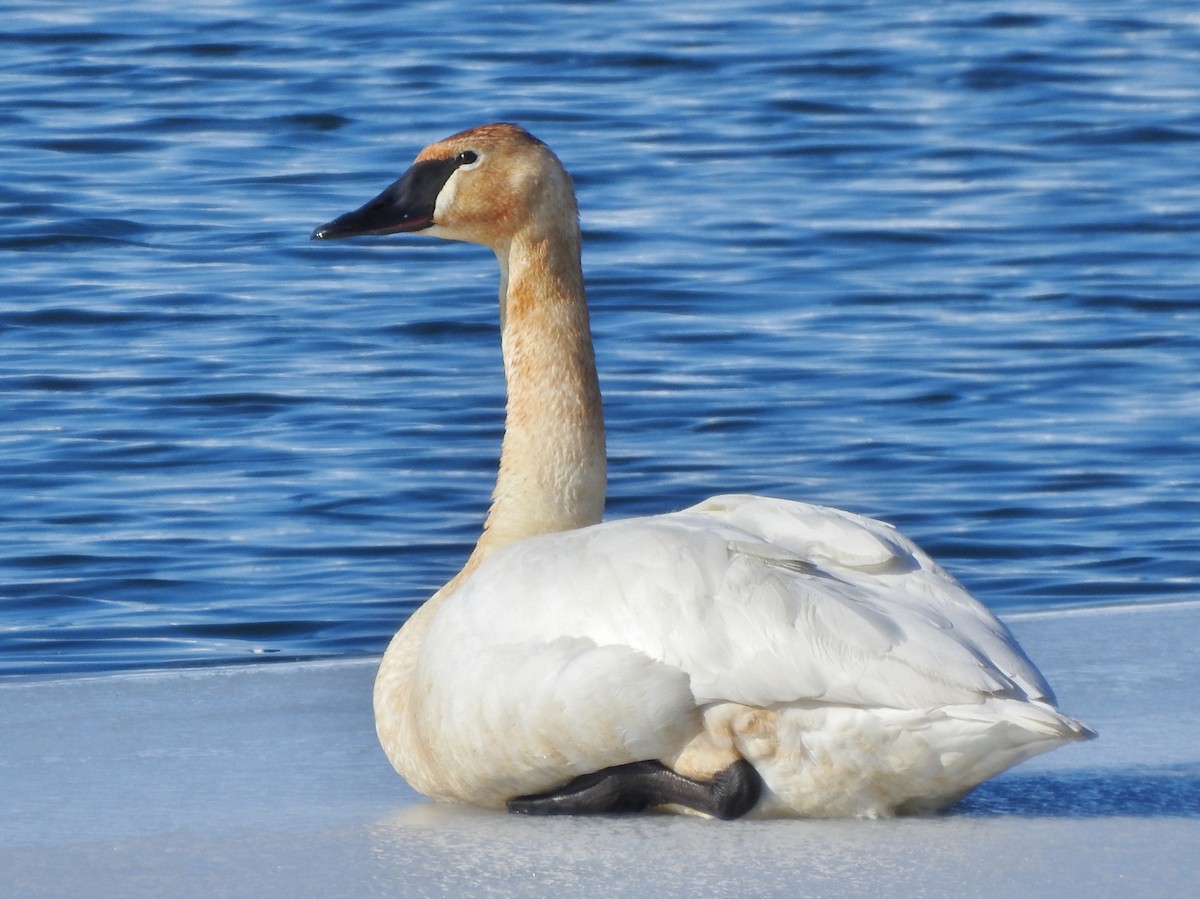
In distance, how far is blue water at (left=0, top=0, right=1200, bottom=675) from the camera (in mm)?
7035

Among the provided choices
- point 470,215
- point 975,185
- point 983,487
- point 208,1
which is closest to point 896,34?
Result: point 975,185

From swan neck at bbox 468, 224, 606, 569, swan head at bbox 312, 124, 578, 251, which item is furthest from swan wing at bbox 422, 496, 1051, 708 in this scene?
swan head at bbox 312, 124, 578, 251

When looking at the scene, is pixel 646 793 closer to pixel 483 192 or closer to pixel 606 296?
pixel 483 192

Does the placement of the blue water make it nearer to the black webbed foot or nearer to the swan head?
the swan head

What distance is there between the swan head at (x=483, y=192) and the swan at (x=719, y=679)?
83 centimetres

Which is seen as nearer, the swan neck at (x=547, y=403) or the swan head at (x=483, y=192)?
the swan neck at (x=547, y=403)

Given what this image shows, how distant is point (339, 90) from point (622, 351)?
4468 mm

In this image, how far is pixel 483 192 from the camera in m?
→ 4.60

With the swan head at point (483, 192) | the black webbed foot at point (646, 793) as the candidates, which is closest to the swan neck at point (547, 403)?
the swan head at point (483, 192)

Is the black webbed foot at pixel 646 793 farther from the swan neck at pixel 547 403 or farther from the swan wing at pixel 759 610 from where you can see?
the swan neck at pixel 547 403

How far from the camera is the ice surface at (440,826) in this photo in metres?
3.35

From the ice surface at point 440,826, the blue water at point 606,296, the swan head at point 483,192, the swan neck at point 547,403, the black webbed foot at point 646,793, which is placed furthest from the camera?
the blue water at point 606,296

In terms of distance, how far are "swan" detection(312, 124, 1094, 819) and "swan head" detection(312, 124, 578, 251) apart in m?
0.83

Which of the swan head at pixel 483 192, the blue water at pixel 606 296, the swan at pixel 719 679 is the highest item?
the swan head at pixel 483 192
